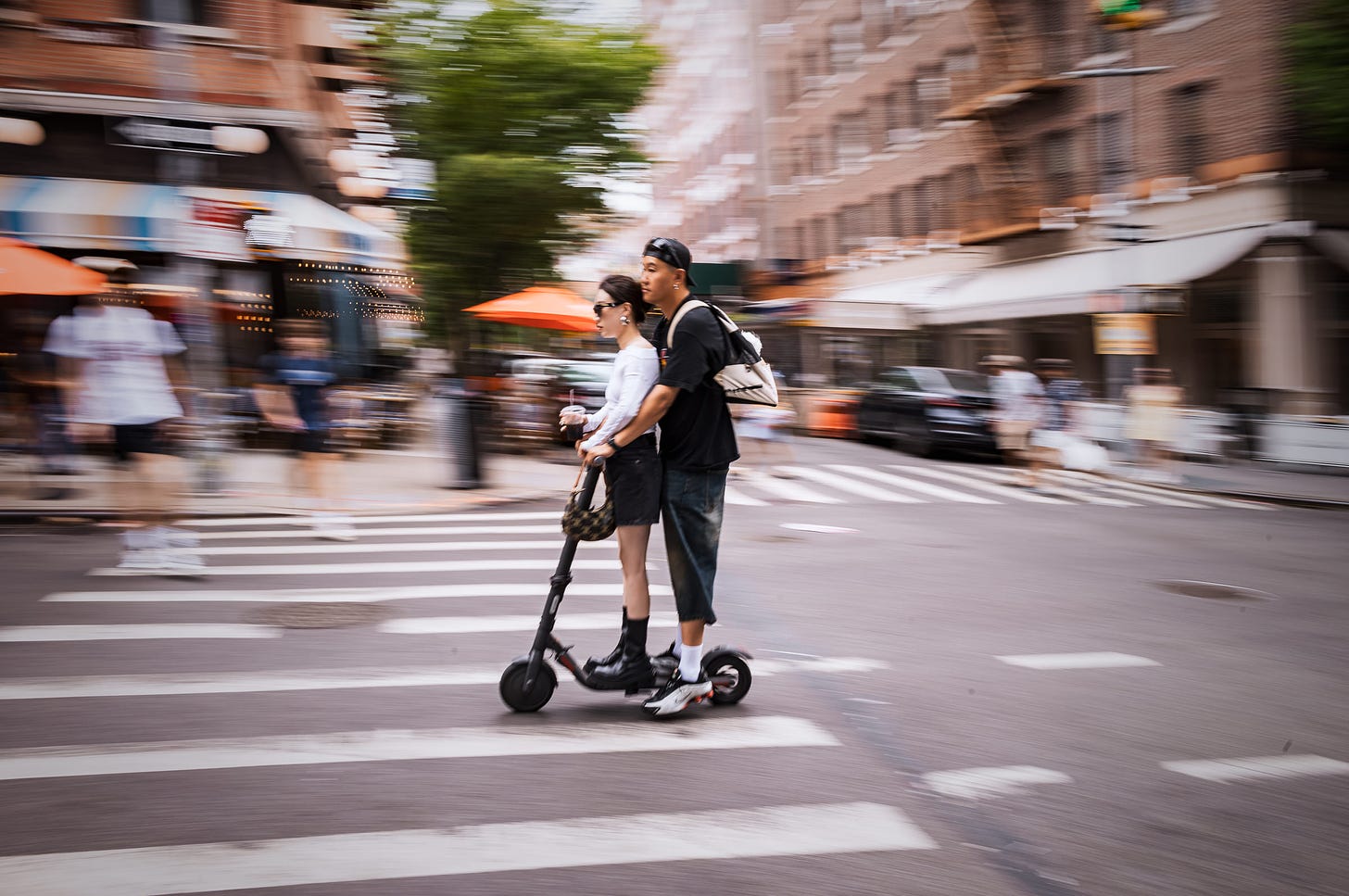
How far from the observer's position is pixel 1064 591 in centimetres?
855

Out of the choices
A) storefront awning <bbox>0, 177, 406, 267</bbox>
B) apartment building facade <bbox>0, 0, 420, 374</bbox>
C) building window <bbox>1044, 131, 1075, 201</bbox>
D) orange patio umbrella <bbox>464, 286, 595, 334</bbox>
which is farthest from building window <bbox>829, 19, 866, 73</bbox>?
storefront awning <bbox>0, 177, 406, 267</bbox>

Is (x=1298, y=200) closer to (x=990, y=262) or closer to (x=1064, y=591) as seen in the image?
(x=990, y=262)

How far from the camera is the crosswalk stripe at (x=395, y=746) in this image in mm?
4297

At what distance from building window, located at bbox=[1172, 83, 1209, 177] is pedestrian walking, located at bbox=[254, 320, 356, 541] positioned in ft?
65.9

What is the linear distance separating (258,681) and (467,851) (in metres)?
2.37

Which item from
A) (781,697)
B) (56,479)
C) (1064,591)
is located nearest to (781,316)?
(56,479)

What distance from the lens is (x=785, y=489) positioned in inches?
605

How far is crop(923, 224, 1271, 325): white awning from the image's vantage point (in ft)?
71.7

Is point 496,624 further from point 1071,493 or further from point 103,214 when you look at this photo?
point 103,214

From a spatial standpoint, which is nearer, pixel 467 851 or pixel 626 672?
pixel 467 851

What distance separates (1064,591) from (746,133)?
49.3m

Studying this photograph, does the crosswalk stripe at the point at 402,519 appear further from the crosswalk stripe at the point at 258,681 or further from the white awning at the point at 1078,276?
the white awning at the point at 1078,276

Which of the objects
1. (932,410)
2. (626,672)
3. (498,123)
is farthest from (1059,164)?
(626,672)

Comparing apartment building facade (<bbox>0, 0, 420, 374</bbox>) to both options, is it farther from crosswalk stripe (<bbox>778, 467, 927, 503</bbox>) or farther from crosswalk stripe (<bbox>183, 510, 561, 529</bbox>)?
crosswalk stripe (<bbox>778, 467, 927, 503</bbox>)
